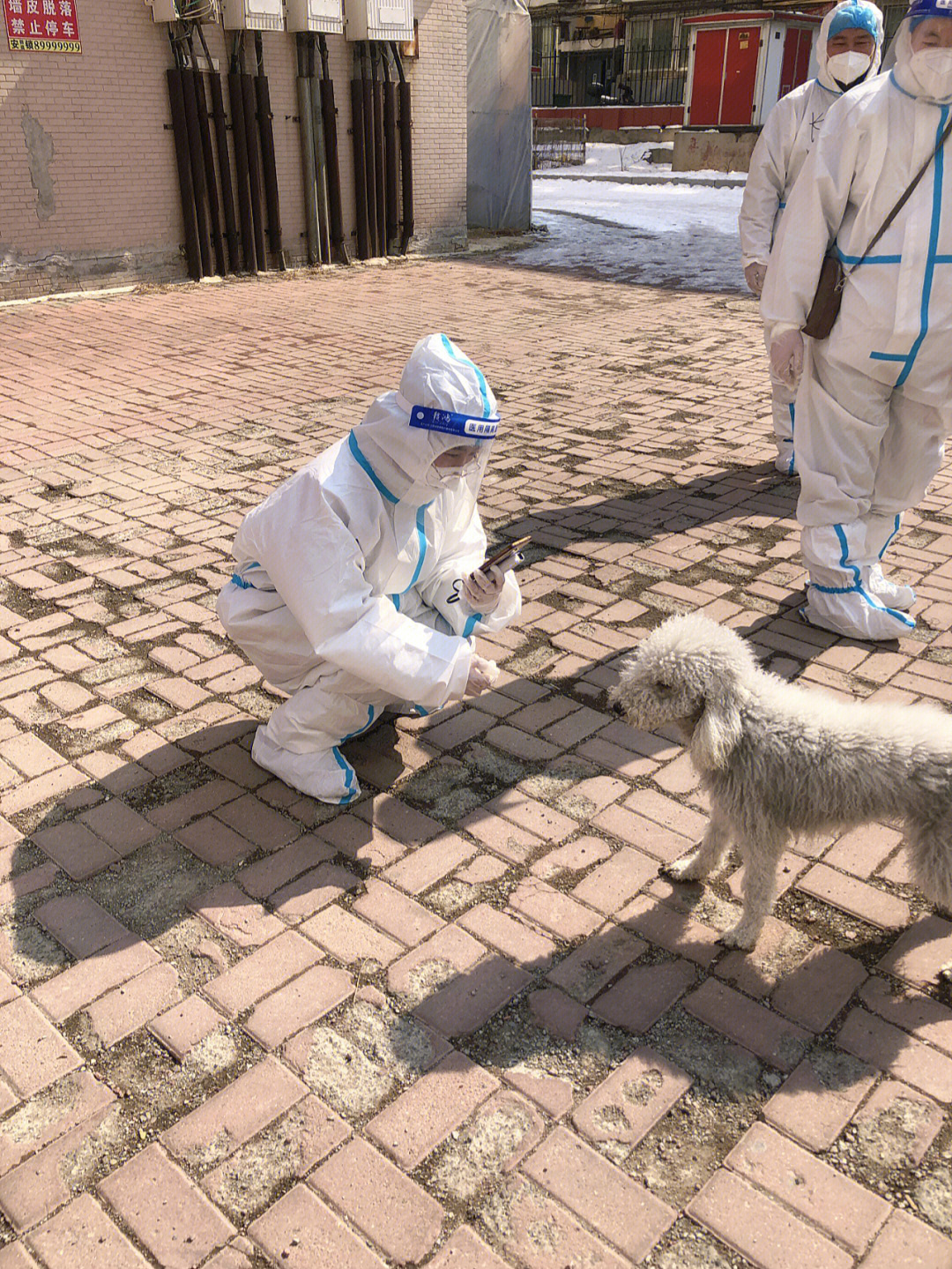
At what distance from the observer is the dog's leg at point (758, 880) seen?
2607mm

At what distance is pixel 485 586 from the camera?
320 centimetres

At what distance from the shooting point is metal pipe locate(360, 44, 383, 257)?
1321 cm

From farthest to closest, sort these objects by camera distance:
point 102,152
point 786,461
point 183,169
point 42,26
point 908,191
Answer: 1. point 183,169
2. point 102,152
3. point 42,26
4. point 786,461
5. point 908,191

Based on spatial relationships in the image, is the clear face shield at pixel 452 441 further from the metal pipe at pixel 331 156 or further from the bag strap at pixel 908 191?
the metal pipe at pixel 331 156

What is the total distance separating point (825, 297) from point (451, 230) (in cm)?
1227

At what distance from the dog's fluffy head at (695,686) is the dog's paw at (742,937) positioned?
0.48 meters

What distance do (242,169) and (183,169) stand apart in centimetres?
79

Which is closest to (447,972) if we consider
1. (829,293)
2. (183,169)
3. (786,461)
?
(829,293)

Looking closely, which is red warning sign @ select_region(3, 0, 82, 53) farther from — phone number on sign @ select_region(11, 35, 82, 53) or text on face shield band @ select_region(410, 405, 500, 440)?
text on face shield band @ select_region(410, 405, 500, 440)

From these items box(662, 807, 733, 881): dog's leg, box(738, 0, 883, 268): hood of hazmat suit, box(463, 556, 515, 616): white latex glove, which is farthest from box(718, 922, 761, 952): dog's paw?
box(738, 0, 883, 268): hood of hazmat suit

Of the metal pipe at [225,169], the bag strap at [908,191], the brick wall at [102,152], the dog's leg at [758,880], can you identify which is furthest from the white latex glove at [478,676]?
the metal pipe at [225,169]

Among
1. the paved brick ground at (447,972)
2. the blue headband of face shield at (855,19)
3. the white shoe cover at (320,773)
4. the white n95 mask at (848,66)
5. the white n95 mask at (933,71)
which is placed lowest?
the paved brick ground at (447,972)

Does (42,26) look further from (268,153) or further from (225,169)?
(268,153)

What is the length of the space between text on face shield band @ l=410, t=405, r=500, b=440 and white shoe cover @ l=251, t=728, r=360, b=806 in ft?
3.57
